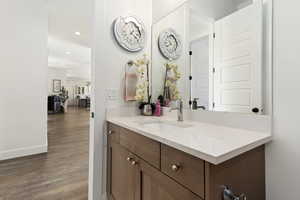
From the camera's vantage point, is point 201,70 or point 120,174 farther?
point 201,70

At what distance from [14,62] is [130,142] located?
2.73 metres

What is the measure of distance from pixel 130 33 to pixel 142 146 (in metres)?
1.27

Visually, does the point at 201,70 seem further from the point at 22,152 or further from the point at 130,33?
the point at 22,152

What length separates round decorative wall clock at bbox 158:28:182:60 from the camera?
1633 mm

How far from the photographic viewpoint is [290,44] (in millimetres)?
826

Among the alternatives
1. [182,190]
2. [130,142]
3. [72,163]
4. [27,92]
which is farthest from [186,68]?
[27,92]

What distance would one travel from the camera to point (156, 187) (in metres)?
0.86

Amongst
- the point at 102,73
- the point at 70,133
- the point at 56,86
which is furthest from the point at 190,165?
the point at 56,86

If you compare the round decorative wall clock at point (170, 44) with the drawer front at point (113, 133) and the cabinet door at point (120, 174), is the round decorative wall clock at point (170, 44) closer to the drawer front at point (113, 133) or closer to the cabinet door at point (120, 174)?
the drawer front at point (113, 133)

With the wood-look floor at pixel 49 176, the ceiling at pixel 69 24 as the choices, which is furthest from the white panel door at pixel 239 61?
the ceiling at pixel 69 24

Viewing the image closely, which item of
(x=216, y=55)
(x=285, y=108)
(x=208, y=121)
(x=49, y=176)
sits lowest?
(x=49, y=176)

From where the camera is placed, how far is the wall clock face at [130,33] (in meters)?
1.61

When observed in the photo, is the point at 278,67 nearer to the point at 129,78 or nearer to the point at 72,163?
the point at 129,78

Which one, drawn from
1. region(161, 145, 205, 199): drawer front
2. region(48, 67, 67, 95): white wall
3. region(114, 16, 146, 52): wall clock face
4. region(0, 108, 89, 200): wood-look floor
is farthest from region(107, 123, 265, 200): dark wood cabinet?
region(48, 67, 67, 95): white wall
